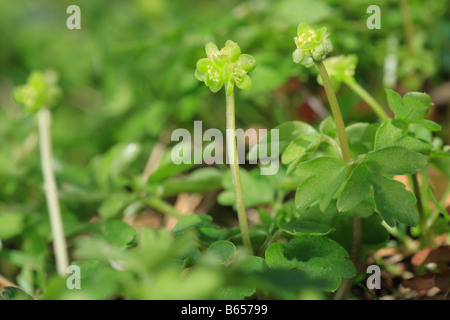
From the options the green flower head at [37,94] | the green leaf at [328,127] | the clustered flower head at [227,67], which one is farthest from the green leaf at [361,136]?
the green flower head at [37,94]

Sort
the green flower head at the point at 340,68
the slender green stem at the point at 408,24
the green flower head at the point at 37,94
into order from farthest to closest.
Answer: the slender green stem at the point at 408,24, the green flower head at the point at 37,94, the green flower head at the point at 340,68

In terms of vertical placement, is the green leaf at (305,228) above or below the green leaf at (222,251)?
above

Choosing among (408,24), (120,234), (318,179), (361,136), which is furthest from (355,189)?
(408,24)

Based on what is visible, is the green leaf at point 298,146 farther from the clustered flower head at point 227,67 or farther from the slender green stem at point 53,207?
the slender green stem at point 53,207

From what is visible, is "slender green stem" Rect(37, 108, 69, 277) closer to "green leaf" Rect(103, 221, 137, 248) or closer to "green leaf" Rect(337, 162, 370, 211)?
"green leaf" Rect(103, 221, 137, 248)

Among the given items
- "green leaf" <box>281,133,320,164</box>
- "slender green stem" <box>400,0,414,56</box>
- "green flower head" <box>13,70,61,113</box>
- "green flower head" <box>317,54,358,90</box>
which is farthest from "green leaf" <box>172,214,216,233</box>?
"slender green stem" <box>400,0,414,56</box>

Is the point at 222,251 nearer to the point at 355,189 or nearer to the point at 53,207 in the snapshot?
the point at 355,189
